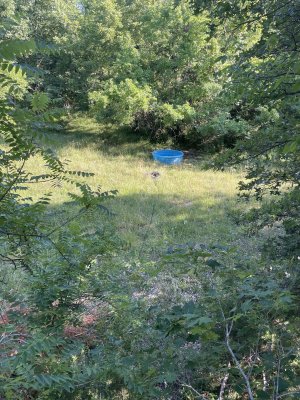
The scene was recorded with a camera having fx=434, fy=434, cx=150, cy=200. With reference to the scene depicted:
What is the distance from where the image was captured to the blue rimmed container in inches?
417

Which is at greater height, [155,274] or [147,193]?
[155,274]

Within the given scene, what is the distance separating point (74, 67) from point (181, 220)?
963cm

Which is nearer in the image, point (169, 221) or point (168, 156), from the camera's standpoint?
point (169, 221)

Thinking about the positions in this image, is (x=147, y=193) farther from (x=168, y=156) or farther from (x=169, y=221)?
(x=168, y=156)

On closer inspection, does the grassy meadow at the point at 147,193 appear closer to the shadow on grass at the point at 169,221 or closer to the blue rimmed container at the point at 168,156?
the shadow on grass at the point at 169,221

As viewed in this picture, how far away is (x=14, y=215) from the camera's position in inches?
62.8

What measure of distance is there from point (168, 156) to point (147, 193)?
114 inches

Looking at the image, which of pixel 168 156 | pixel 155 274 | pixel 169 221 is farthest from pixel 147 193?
pixel 155 274

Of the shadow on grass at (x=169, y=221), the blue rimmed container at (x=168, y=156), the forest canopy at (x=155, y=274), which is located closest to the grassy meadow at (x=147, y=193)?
the shadow on grass at (x=169, y=221)

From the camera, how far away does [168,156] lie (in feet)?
35.3

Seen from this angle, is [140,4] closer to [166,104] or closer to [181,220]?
[166,104]

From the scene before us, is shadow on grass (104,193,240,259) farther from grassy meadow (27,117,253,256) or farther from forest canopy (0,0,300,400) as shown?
forest canopy (0,0,300,400)

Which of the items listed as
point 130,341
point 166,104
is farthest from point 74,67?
point 130,341

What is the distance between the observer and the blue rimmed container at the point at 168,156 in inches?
417
